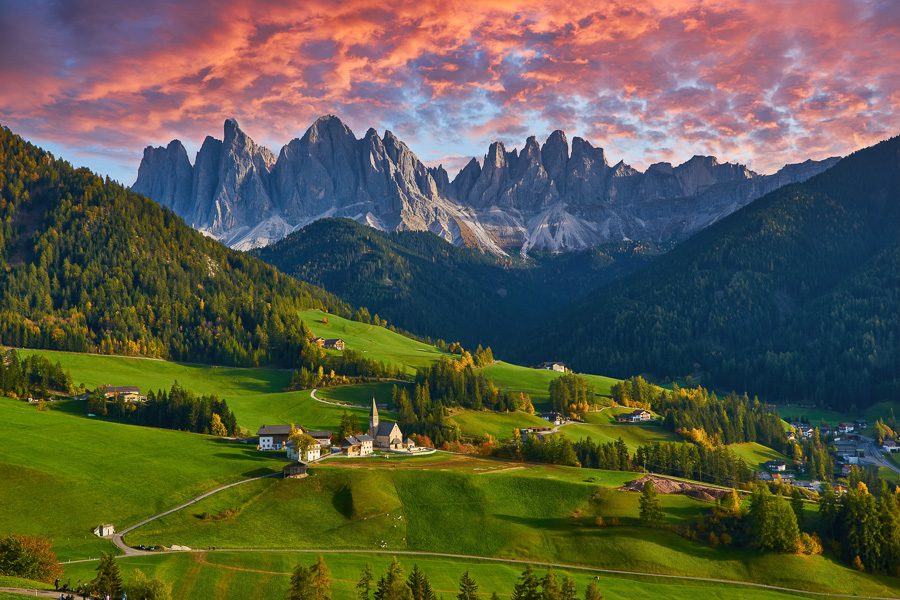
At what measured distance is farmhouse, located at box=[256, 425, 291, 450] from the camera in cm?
13350

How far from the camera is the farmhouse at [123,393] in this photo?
158 metres

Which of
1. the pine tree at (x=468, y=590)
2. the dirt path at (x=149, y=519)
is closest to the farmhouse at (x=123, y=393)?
the dirt path at (x=149, y=519)

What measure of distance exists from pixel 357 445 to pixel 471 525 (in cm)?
3547

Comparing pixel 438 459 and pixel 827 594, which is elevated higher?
pixel 438 459

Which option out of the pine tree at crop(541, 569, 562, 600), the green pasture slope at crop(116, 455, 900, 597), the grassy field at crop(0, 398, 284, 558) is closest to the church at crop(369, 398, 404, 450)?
the green pasture slope at crop(116, 455, 900, 597)

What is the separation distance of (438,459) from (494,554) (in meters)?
36.6

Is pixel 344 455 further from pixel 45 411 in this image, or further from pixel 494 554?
pixel 45 411

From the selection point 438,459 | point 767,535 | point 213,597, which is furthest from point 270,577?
point 767,535

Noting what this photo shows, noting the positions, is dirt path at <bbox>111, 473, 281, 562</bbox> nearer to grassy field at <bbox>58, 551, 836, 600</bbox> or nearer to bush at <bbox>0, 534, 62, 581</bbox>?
Answer: grassy field at <bbox>58, 551, 836, 600</bbox>

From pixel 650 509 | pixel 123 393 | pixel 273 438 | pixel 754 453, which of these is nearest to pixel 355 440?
pixel 273 438

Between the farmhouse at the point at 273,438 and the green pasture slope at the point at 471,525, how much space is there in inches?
772

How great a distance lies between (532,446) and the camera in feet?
455

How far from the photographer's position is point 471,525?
335 ft

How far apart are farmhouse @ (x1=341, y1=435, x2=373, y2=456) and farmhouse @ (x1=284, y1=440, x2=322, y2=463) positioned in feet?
19.8
